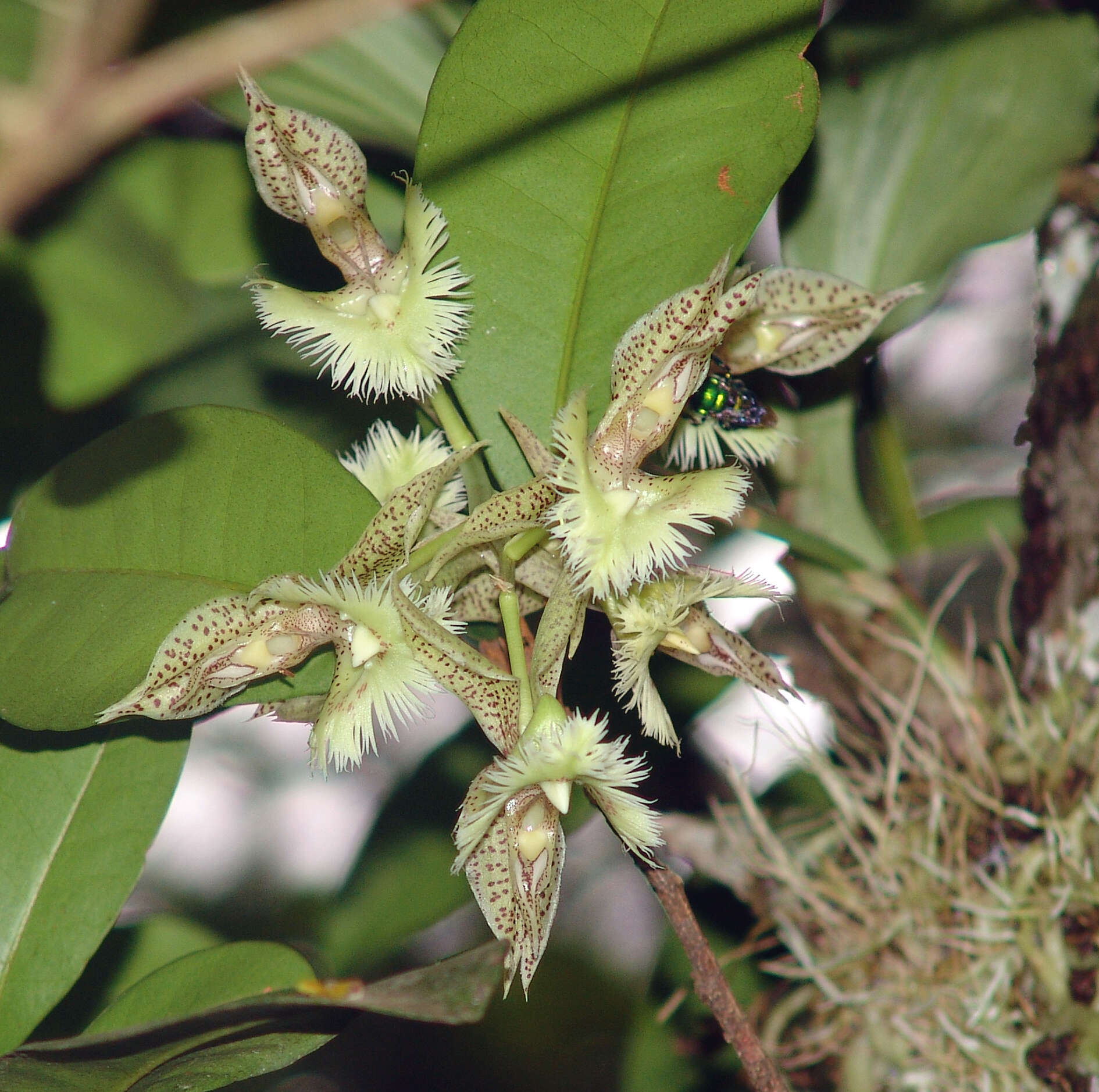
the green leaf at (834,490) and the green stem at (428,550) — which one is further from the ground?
the green stem at (428,550)

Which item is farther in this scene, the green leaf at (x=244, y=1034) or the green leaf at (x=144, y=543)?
the green leaf at (x=144, y=543)

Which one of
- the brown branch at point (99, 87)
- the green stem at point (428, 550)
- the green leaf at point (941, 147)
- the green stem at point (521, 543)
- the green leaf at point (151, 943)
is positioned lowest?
the green leaf at point (151, 943)

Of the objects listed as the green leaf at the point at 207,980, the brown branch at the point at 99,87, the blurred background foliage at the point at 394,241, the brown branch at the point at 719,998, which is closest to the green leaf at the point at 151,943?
the blurred background foliage at the point at 394,241

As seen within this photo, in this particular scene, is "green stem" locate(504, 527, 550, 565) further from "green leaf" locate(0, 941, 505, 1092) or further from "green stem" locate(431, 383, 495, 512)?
"green leaf" locate(0, 941, 505, 1092)

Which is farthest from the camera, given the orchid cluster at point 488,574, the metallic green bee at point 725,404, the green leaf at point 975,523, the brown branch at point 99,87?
the green leaf at point 975,523

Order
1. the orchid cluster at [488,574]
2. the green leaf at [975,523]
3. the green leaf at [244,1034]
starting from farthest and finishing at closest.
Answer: the green leaf at [975,523]
the orchid cluster at [488,574]
the green leaf at [244,1034]

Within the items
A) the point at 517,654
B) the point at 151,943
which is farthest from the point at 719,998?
the point at 151,943

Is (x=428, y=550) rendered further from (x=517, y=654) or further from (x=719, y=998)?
(x=719, y=998)

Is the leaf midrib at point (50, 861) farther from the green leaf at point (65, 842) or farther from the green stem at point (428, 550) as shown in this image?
the green stem at point (428, 550)
